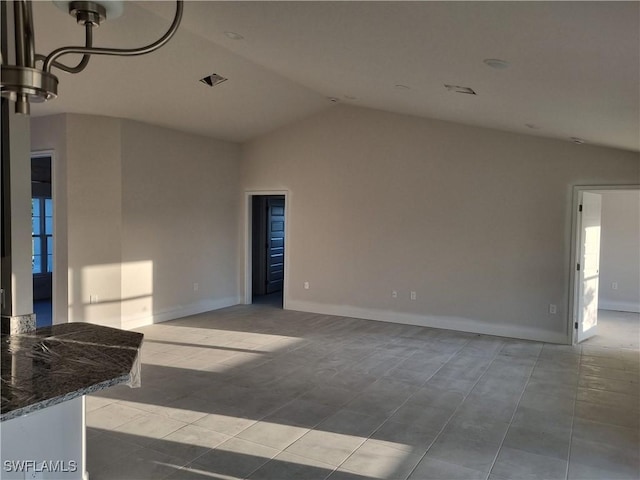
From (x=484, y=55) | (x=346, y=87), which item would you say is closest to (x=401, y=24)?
(x=484, y=55)

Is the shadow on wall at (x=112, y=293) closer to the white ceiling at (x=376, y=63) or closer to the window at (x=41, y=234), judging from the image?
the white ceiling at (x=376, y=63)

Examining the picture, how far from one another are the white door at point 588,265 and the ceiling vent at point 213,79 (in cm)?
448

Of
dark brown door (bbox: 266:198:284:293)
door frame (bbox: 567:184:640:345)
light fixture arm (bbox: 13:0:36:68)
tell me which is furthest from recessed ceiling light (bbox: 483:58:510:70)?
dark brown door (bbox: 266:198:284:293)

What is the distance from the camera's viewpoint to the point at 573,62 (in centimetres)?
248

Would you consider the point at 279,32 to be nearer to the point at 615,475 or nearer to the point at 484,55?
the point at 484,55

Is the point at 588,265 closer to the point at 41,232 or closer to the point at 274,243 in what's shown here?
the point at 274,243

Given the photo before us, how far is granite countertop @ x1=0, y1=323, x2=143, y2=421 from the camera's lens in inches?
59.2

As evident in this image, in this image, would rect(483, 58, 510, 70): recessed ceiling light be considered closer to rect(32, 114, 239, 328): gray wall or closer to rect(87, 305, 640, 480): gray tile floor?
rect(87, 305, 640, 480): gray tile floor

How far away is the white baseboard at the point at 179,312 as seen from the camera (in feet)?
20.4

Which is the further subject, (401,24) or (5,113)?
(401,24)

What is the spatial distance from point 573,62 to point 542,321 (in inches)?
163
